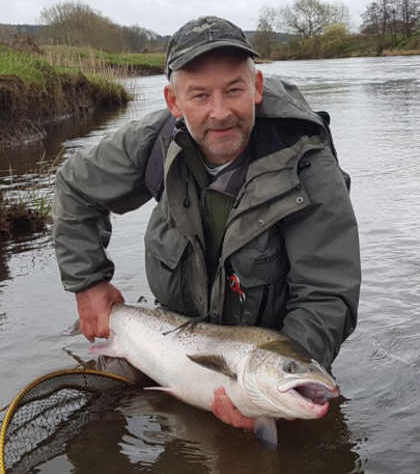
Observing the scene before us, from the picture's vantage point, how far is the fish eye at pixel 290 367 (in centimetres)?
277

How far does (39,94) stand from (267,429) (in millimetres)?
16955

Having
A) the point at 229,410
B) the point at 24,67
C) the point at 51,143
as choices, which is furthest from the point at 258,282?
the point at 24,67

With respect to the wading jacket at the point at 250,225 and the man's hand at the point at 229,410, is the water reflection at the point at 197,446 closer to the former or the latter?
the man's hand at the point at 229,410

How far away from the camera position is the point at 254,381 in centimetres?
293

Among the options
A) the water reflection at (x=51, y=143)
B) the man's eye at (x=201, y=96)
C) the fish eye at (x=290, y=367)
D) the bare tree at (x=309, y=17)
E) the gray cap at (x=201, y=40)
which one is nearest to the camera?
the fish eye at (x=290, y=367)

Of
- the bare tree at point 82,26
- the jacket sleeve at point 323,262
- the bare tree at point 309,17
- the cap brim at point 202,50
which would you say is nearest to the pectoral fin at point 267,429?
the jacket sleeve at point 323,262

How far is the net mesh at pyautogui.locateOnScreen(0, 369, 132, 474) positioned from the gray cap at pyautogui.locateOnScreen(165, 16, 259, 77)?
1.82 meters

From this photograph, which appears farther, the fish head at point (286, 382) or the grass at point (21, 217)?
the grass at point (21, 217)

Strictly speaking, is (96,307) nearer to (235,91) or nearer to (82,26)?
(235,91)

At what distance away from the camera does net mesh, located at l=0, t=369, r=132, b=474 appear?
10.9 ft

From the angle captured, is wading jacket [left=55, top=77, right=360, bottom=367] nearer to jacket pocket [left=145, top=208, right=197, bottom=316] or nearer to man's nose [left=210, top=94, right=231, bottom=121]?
jacket pocket [left=145, top=208, right=197, bottom=316]

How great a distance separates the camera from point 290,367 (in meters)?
2.79

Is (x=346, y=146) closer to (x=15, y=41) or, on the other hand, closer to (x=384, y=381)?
(x=384, y=381)

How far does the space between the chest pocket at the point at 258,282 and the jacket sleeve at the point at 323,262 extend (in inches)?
5.3
